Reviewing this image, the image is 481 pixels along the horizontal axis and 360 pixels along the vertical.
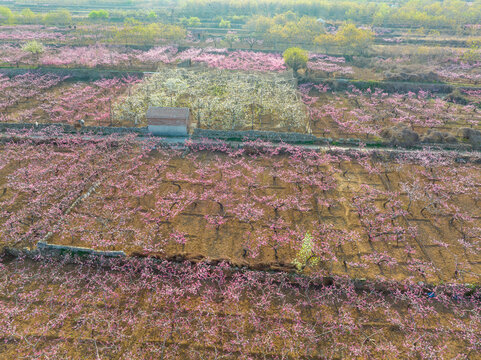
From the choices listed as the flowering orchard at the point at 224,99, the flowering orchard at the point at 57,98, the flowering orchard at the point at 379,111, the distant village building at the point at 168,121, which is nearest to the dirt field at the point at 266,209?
the distant village building at the point at 168,121

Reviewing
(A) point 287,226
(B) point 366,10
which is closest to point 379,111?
(A) point 287,226

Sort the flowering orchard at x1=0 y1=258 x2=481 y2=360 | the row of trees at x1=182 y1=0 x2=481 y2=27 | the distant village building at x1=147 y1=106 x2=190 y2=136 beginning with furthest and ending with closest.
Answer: the row of trees at x1=182 y1=0 x2=481 y2=27
the distant village building at x1=147 y1=106 x2=190 y2=136
the flowering orchard at x1=0 y1=258 x2=481 y2=360

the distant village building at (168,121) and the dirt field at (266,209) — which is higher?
the distant village building at (168,121)

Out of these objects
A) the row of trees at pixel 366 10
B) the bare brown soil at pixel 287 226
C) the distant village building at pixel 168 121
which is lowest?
the bare brown soil at pixel 287 226

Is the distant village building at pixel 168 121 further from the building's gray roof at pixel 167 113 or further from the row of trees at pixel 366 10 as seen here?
the row of trees at pixel 366 10

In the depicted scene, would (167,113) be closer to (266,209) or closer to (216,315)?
(266,209)

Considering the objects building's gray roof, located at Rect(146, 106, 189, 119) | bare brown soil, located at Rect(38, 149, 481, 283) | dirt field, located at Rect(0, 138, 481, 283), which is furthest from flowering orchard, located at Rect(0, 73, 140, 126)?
bare brown soil, located at Rect(38, 149, 481, 283)

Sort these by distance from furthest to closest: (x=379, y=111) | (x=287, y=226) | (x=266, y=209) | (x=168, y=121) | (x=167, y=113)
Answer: (x=379, y=111), (x=167, y=113), (x=168, y=121), (x=266, y=209), (x=287, y=226)

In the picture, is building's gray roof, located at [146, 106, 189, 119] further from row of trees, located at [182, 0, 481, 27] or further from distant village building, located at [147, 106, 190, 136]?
row of trees, located at [182, 0, 481, 27]
